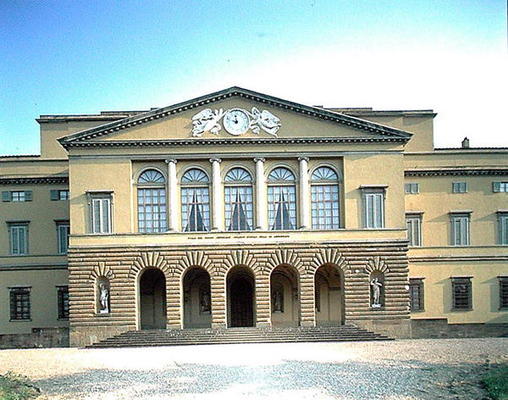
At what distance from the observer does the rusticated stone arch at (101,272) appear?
31266mm

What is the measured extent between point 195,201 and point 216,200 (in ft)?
4.15

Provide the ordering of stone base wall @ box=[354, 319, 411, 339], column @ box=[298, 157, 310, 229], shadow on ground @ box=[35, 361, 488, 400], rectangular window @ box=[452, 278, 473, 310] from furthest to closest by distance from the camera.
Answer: rectangular window @ box=[452, 278, 473, 310], column @ box=[298, 157, 310, 229], stone base wall @ box=[354, 319, 411, 339], shadow on ground @ box=[35, 361, 488, 400]

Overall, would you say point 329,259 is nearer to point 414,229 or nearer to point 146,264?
point 414,229

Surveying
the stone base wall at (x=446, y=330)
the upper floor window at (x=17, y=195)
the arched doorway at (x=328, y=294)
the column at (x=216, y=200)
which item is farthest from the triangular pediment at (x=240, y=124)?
the stone base wall at (x=446, y=330)

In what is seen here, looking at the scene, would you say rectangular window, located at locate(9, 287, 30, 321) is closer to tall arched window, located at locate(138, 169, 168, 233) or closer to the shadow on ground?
tall arched window, located at locate(138, 169, 168, 233)

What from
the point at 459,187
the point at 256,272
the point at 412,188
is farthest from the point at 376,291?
the point at 459,187

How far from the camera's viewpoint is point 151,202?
32.2 metres

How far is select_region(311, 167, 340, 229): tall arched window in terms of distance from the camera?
106 feet

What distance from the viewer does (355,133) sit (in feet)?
106

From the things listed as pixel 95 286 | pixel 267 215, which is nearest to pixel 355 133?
pixel 267 215

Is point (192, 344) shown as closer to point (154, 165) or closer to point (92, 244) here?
point (92, 244)

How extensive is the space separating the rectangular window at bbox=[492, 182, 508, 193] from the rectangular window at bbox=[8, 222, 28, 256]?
2949cm

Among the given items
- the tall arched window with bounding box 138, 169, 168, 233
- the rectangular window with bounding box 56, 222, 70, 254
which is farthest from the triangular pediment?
the rectangular window with bounding box 56, 222, 70, 254

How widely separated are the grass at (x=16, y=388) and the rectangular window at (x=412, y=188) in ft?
81.0
